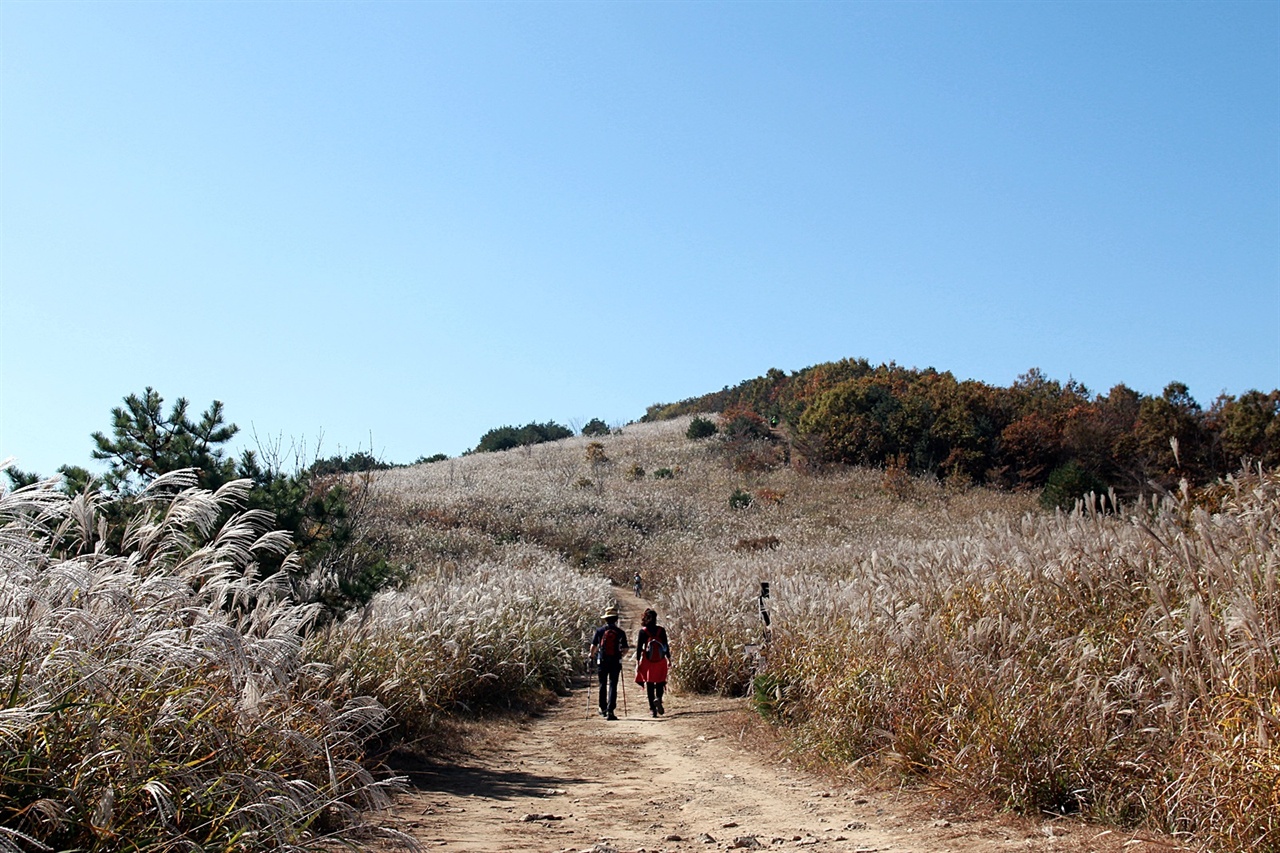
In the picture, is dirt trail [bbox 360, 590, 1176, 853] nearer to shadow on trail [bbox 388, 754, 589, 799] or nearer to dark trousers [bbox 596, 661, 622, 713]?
shadow on trail [bbox 388, 754, 589, 799]

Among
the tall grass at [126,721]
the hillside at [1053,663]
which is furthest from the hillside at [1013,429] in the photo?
the tall grass at [126,721]

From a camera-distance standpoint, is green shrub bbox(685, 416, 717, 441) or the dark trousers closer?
the dark trousers

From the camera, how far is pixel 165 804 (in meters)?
3.29

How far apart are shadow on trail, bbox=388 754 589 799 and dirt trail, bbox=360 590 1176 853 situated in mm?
16

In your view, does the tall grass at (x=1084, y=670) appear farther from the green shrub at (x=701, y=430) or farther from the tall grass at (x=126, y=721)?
the green shrub at (x=701, y=430)

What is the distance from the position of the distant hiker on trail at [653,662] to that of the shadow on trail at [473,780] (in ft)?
12.1

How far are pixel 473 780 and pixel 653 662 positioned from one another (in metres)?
4.37

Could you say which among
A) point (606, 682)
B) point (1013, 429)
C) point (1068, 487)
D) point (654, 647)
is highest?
point (1013, 429)

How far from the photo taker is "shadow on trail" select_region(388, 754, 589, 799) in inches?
306

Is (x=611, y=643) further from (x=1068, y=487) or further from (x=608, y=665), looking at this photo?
(x=1068, y=487)

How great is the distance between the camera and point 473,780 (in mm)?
8242

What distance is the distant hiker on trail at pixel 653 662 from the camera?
12.2 m

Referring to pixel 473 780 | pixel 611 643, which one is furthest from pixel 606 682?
pixel 473 780

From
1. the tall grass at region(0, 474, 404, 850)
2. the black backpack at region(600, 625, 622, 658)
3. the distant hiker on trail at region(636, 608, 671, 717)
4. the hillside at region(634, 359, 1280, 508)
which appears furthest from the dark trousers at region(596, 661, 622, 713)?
the hillside at region(634, 359, 1280, 508)
